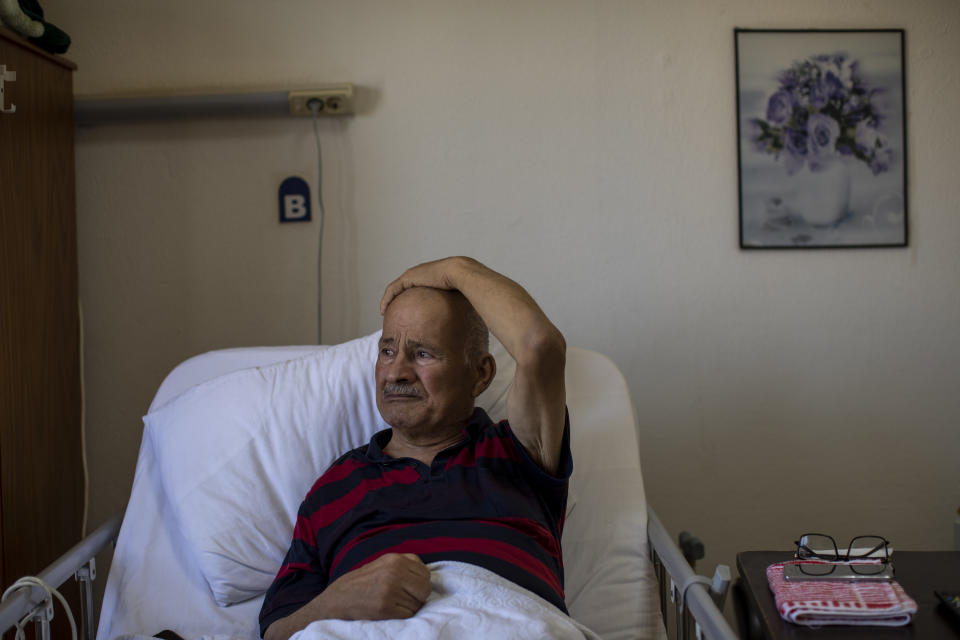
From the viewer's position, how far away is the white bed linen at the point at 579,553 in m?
1.45

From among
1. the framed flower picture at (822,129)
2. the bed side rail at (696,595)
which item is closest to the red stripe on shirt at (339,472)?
the bed side rail at (696,595)

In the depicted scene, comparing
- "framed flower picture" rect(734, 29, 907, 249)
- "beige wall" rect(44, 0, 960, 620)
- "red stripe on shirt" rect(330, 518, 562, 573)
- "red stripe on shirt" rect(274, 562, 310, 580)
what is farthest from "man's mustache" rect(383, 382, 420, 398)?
"framed flower picture" rect(734, 29, 907, 249)

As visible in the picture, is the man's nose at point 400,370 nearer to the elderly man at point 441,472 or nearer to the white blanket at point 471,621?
the elderly man at point 441,472

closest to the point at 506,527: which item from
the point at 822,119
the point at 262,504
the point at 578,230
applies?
the point at 262,504

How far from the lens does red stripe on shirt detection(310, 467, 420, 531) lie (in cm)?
139

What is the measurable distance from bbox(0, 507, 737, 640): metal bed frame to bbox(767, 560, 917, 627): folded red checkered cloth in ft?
0.31

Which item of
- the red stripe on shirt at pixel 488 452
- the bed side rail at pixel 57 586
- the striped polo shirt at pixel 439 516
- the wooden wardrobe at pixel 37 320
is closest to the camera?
the bed side rail at pixel 57 586

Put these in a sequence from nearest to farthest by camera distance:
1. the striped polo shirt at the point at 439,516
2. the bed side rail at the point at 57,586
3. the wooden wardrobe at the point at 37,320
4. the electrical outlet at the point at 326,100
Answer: the bed side rail at the point at 57,586, the striped polo shirt at the point at 439,516, the wooden wardrobe at the point at 37,320, the electrical outlet at the point at 326,100

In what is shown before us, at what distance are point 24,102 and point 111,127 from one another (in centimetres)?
32

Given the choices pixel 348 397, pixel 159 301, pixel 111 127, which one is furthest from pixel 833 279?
pixel 111 127

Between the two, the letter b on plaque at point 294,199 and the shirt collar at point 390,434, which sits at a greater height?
the letter b on plaque at point 294,199

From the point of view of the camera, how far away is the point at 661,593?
1501 mm

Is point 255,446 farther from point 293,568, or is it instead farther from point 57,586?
point 57,586

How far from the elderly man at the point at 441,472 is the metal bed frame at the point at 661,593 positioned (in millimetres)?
197
